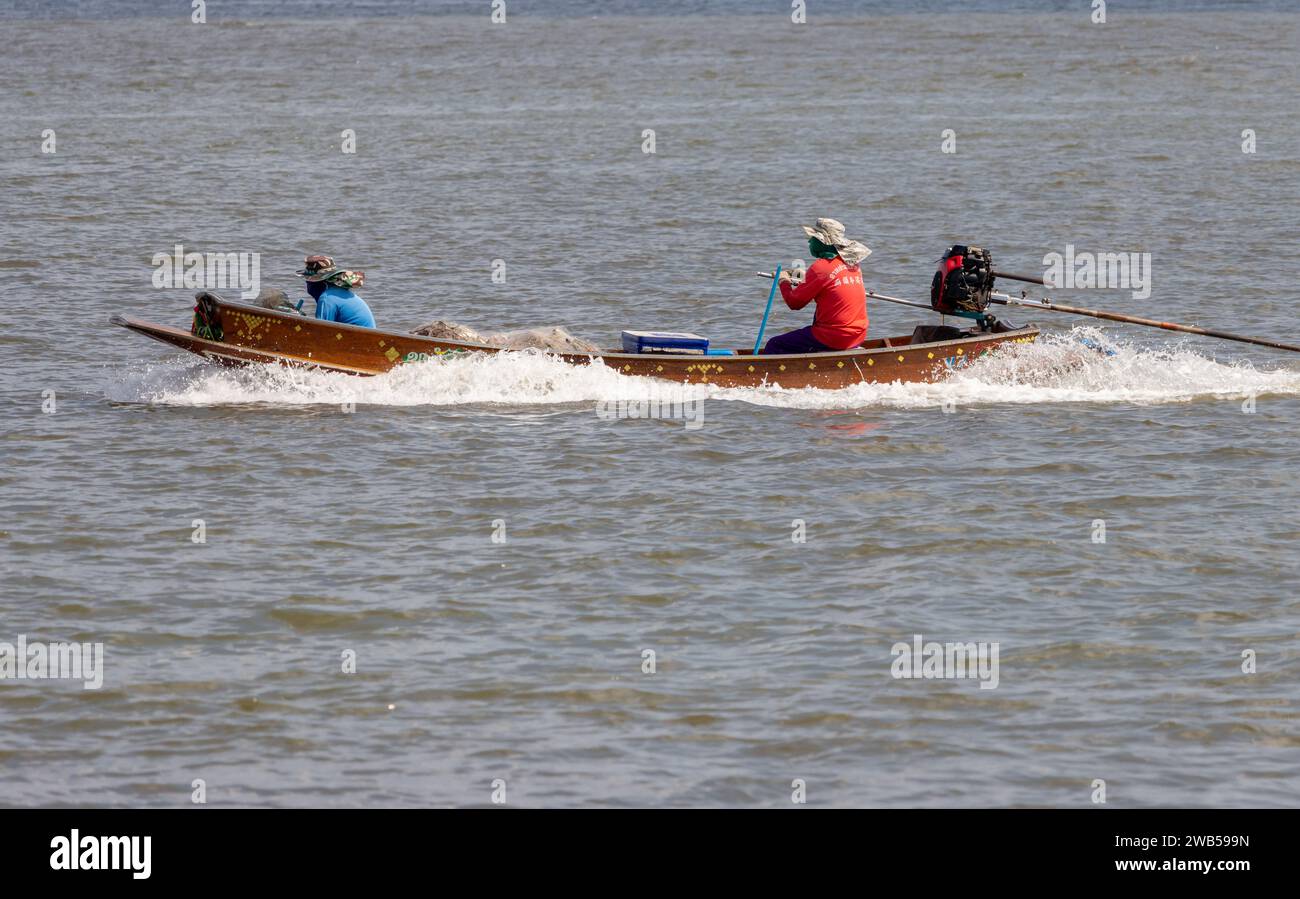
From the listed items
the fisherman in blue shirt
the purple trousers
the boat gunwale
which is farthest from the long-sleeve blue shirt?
the purple trousers

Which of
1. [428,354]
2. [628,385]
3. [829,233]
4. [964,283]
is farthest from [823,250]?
[428,354]

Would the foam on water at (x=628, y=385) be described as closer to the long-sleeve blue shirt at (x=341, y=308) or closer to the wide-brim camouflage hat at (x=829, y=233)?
the long-sleeve blue shirt at (x=341, y=308)

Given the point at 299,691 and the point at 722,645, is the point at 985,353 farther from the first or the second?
the point at 299,691

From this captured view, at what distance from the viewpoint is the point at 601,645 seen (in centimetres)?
1086

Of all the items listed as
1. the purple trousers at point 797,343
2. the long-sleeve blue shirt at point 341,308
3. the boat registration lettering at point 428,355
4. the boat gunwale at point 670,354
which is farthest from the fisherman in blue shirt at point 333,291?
the purple trousers at point 797,343

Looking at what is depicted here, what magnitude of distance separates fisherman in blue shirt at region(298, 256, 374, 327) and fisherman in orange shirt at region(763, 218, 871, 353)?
3.71 m

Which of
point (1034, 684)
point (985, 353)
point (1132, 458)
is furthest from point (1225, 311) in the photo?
point (1034, 684)

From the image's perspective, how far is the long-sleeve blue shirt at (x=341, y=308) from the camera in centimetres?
1630

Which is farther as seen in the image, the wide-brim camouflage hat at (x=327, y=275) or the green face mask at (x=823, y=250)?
the green face mask at (x=823, y=250)

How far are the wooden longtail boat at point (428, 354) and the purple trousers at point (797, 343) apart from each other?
39 cm

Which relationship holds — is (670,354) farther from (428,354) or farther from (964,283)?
(964,283)

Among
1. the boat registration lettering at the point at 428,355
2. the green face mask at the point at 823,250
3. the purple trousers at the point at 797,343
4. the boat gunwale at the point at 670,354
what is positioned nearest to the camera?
the boat gunwale at the point at 670,354

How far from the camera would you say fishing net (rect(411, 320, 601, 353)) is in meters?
16.5

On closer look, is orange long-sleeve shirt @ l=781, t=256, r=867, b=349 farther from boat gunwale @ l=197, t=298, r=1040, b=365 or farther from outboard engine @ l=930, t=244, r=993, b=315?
outboard engine @ l=930, t=244, r=993, b=315
